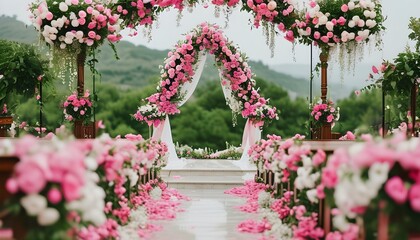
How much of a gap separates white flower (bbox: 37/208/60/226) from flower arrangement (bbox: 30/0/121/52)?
4567mm

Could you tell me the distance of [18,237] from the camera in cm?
271

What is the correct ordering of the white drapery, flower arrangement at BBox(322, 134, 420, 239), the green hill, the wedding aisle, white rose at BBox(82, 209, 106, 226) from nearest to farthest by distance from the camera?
flower arrangement at BBox(322, 134, 420, 239), white rose at BBox(82, 209, 106, 226), the wedding aisle, the white drapery, the green hill

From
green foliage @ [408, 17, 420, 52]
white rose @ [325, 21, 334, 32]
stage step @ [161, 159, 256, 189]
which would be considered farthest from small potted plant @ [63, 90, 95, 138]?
green foliage @ [408, 17, 420, 52]

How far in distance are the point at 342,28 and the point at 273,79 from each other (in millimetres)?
10652

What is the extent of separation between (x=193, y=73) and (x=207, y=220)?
429cm

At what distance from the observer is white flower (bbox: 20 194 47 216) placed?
2.45 meters

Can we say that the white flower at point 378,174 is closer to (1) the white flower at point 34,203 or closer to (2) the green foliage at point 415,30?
(1) the white flower at point 34,203

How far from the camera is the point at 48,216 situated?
8.13ft

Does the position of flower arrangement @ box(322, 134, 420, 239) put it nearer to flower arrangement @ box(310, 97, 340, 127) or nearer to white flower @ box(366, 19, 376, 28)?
white flower @ box(366, 19, 376, 28)

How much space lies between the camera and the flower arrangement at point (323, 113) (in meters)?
7.70

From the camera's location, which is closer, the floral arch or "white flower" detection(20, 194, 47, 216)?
"white flower" detection(20, 194, 47, 216)

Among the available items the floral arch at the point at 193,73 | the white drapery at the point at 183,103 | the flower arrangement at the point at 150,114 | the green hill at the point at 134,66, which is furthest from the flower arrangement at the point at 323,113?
the green hill at the point at 134,66

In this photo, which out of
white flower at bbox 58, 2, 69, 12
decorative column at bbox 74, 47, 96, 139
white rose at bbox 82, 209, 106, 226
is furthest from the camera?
decorative column at bbox 74, 47, 96, 139

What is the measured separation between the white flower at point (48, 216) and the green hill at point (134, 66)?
14850mm
